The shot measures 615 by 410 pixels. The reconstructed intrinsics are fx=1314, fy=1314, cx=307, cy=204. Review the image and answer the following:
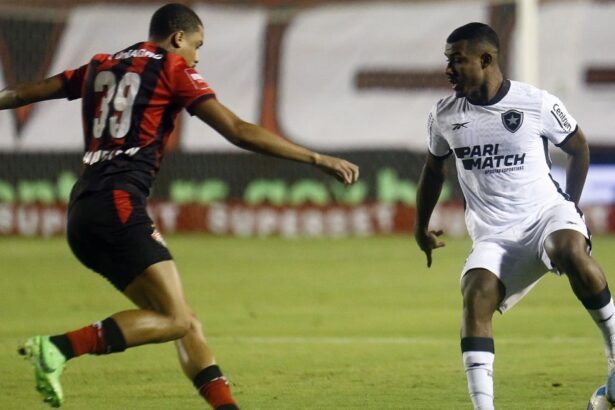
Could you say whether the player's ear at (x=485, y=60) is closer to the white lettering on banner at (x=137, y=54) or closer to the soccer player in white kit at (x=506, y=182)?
the soccer player in white kit at (x=506, y=182)

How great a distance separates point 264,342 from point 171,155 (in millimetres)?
10447

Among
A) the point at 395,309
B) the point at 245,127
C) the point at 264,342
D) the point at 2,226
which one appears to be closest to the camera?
the point at 245,127

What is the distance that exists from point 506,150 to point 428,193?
57 cm

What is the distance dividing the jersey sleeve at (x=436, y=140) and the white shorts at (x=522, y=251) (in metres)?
0.55

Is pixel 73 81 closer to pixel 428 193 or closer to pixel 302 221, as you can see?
pixel 428 193

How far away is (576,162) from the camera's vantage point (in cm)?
676

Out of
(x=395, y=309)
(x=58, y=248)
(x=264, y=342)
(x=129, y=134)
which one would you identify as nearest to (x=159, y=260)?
(x=129, y=134)

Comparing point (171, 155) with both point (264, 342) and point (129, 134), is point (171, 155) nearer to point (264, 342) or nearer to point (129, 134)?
point (264, 342)

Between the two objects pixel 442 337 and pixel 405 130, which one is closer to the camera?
pixel 442 337

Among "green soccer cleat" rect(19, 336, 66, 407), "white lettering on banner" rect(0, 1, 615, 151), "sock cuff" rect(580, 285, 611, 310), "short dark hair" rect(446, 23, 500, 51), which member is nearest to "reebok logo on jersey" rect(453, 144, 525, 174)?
"short dark hair" rect(446, 23, 500, 51)

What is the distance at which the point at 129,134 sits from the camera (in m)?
6.00

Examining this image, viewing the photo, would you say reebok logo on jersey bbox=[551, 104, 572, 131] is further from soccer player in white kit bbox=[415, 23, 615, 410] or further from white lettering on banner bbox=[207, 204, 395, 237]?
white lettering on banner bbox=[207, 204, 395, 237]

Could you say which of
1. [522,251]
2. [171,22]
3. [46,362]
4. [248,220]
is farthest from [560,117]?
[248,220]

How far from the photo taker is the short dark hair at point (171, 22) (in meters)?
6.21
